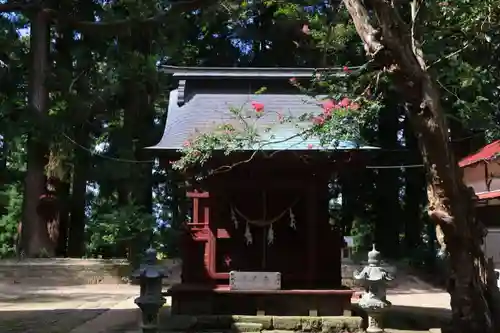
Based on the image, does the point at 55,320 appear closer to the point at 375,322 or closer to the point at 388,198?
the point at 375,322

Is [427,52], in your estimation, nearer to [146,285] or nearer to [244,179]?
[244,179]

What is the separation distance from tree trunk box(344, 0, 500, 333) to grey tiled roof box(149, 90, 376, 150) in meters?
2.11

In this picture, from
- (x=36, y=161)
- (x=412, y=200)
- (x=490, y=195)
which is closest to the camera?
(x=490, y=195)

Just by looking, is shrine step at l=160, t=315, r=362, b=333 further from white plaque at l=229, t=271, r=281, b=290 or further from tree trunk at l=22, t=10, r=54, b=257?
tree trunk at l=22, t=10, r=54, b=257

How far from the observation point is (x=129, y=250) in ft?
56.2

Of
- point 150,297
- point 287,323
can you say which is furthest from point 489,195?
point 150,297

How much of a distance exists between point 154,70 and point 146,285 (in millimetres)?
11351

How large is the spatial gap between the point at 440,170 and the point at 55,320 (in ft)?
22.0

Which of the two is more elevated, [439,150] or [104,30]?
[104,30]

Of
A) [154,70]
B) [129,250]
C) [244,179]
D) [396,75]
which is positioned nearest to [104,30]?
[154,70]

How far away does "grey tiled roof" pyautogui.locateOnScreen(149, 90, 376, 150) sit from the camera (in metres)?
8.64

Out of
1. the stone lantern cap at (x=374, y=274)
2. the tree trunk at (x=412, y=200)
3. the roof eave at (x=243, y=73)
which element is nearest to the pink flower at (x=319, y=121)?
the stone lantern cap at (x=374, y=274)

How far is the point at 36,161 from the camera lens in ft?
59.2

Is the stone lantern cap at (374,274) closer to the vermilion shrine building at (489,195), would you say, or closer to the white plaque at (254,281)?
the white plaque at (254,281)
